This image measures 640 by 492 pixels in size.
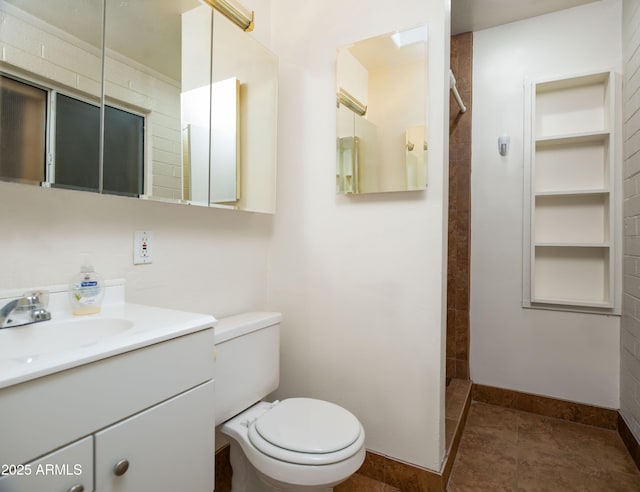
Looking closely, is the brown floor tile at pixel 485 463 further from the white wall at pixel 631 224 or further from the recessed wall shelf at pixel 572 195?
the recessed wall shelf at pixel 572 195

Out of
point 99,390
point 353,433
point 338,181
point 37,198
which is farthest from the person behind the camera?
point 338,181

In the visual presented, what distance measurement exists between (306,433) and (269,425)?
140mm

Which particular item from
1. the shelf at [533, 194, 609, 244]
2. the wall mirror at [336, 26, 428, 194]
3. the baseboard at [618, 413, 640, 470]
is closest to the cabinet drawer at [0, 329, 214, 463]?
the wall mirror at [336, 26, 428, 194]

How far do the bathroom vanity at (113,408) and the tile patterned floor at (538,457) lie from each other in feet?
4.23

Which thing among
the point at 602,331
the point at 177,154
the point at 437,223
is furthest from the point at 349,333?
the point at 602,331

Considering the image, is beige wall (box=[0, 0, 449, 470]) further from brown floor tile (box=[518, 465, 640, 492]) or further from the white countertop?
brown floor tile (box=[518, 465, 640, 492])

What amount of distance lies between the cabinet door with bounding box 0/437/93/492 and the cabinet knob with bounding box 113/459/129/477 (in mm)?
47

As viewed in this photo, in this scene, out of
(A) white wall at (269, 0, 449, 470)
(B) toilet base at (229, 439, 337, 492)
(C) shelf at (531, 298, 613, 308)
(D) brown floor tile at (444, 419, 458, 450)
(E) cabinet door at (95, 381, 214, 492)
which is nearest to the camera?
(E) cabinet door at (95, 381, 214, 492)

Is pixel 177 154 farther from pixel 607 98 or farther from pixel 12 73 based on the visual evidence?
pixel 607 98

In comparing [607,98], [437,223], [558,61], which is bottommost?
[437,223]

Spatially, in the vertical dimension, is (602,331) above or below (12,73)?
below

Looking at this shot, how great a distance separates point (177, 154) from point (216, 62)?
44 cm

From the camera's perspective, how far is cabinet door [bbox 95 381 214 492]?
0.73m

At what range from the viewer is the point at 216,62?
1.40m
